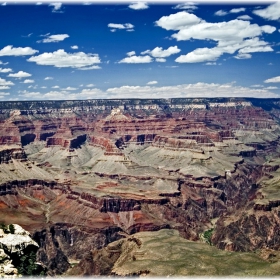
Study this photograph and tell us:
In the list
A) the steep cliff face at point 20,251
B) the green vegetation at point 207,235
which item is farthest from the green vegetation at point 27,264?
the green vegetation at point 207,235

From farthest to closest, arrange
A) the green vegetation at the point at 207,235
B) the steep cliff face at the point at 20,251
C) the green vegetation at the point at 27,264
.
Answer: the green vegetation at the point at 207,235, the green vegetation at the point at 27,264, the steep cliff face at the point at 20,251

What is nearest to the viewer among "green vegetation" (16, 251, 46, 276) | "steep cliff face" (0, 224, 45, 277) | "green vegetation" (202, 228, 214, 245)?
"steep cliff face" (0, 224, 45, 277)

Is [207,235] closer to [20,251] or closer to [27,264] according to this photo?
[27,264]

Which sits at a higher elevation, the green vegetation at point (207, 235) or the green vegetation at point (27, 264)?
the green vegetation at point (27, 264)

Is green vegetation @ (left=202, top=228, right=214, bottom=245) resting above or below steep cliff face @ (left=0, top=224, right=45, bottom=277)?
below

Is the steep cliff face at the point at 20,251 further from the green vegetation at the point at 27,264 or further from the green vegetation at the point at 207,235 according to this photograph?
the green vegetation at the point at 207,235

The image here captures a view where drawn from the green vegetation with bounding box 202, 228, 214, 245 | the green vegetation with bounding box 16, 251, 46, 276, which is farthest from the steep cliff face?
the green vegetation with bounding box 202, 228, 214, 245

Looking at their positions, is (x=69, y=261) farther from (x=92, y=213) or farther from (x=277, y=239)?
(x=277, y=239)

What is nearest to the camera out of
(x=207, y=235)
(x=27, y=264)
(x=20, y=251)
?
(x=20, y=251)

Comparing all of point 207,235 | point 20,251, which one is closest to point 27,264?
point 20,251

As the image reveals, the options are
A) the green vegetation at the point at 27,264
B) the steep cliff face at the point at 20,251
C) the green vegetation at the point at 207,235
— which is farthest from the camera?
the green vegetation at the point at 207,235

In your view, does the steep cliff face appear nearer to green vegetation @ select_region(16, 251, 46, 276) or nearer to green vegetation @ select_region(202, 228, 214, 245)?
green vegetation @ select_region(16, 251, 46, 276)
